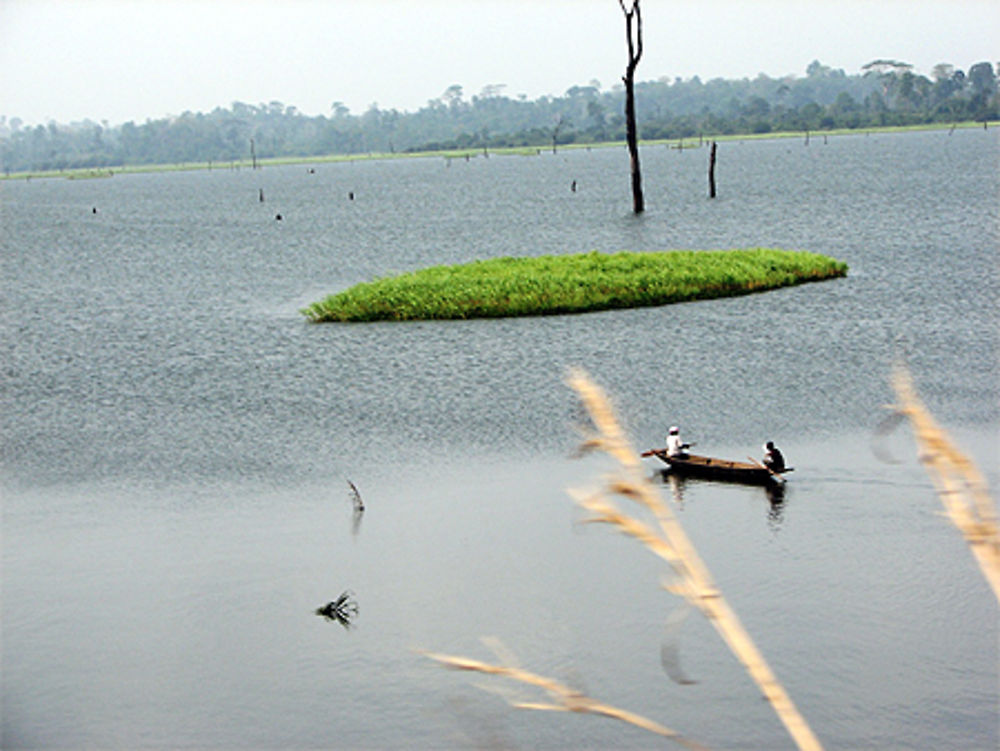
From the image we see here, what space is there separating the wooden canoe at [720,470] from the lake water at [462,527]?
0.39 meters

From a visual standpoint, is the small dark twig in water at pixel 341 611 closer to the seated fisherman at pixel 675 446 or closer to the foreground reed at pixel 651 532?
the seated fisherman at pixel 675 446

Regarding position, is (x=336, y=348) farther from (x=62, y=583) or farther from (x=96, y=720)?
(x=96, y=720)

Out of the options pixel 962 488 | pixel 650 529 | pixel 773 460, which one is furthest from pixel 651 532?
pixel 773 460

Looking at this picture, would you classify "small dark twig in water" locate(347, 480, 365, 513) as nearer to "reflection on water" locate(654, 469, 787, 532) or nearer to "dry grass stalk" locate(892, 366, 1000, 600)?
"reflection on water" locate(654, 469, 787, 532)

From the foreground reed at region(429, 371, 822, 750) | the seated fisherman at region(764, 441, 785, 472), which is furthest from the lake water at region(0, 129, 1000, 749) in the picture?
the foreground reed at region(429, 371, 822, 750)

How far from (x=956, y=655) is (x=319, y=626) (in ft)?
30.5

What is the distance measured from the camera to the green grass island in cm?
4544

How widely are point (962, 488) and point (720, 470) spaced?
22.1m

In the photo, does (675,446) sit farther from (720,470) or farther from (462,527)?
(462,527)

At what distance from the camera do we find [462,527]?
2231 centimetres

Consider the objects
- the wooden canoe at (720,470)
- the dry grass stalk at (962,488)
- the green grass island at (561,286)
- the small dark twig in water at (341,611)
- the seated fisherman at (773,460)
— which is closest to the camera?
the dry grass stalk at (962,488)

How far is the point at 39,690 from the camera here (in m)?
16.7

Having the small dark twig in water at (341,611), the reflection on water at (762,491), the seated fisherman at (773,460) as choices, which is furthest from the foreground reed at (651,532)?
the seated fisherman at (773,460)

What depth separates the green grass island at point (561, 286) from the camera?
149ft
